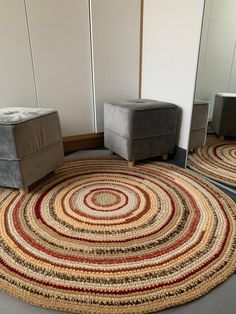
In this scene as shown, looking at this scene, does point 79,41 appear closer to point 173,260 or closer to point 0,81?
point 0,81

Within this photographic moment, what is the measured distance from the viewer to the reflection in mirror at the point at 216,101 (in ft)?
5.37

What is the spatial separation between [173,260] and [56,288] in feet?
1.61

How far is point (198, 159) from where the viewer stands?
1966mm

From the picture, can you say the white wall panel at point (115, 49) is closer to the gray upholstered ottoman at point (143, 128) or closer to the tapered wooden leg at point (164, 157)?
the gray upholstered ottoman at point (143, 128)

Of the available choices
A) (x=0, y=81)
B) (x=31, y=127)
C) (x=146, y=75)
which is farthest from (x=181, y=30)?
(x=0, y=81)

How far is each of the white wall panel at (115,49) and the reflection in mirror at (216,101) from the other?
0.75m

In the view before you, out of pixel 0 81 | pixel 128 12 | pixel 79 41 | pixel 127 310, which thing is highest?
pixel 128 12

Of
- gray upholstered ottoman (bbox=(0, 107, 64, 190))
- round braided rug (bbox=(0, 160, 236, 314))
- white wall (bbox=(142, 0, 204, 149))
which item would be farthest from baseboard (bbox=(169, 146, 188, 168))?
gray upholstered ottoman (bbox=(0, 107, 64, 190))

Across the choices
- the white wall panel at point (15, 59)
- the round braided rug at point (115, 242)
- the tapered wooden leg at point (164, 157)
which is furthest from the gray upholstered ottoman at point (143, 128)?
the white wall panel at point (15, 59)

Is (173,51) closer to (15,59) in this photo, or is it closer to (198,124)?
(198,124)

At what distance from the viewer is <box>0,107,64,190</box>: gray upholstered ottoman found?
1.39 meters

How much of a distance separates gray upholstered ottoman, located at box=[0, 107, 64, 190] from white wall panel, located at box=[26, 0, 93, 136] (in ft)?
1.49

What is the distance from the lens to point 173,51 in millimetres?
1898

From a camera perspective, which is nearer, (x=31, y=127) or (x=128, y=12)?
(x=31, y=127)
